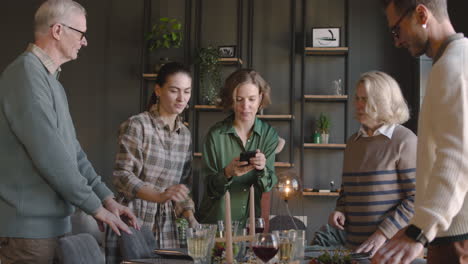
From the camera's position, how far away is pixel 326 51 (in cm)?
547

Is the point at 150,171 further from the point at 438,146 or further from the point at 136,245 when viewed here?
the point at 438,146

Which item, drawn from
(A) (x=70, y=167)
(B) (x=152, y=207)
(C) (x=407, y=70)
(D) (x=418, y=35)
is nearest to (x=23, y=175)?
(A) (x=70, y=167)

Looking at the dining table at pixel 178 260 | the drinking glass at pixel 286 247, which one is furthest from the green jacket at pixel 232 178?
the drinking glass at pixel 286 247

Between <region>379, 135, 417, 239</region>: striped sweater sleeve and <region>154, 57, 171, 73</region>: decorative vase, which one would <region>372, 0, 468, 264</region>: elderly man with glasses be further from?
<region>154, 57, 171, 73</region>: decorative vase

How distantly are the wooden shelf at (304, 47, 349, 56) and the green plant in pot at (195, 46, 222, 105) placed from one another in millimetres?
969

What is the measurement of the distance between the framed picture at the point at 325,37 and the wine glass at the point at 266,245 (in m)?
4.18

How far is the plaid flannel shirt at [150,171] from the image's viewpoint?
97.9 inches

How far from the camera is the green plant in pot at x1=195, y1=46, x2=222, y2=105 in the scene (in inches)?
217

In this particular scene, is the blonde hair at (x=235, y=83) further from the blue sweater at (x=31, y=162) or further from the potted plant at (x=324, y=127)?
the potted plant at (x=324, y=127)

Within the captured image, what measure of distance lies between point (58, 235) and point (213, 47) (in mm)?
4129

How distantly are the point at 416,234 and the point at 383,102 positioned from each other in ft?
3.94

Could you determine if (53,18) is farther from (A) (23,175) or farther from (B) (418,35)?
(B) (418,35)

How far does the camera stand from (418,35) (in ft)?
4.88

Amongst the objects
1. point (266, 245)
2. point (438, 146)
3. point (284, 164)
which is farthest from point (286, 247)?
point (284, 164)
